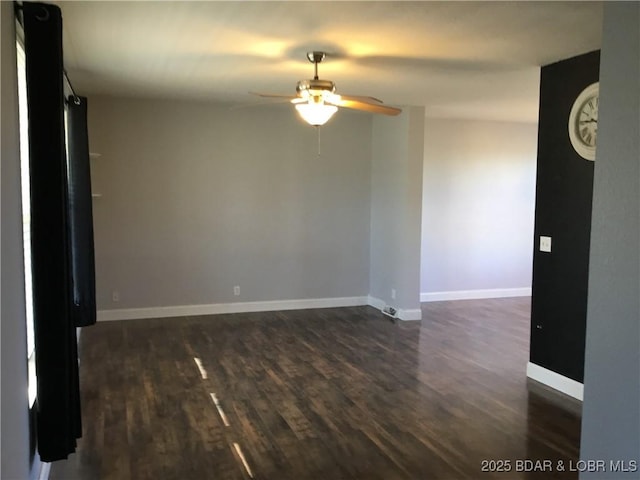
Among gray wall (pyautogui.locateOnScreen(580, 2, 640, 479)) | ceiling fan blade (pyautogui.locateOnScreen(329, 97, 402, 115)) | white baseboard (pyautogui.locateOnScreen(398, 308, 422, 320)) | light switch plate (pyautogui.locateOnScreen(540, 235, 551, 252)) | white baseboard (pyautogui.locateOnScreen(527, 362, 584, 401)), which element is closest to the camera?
gray wall (pyautogui.locateOnScreen(580, 2, 640, 479))

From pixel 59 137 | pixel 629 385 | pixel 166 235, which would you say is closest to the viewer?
pixel 629 385

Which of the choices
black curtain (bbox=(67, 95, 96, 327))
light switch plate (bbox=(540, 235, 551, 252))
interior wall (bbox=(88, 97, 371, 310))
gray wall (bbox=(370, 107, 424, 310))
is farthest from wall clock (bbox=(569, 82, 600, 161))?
black curtain (bbox=(67, 95, 96, 327))

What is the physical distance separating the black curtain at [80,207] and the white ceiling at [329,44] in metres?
0.49

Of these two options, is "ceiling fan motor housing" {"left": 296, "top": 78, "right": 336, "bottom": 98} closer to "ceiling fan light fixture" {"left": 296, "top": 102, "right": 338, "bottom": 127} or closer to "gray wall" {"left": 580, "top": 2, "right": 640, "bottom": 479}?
"ceiling fan light fixture" {"left": 296, "top": 102, "right": 338, "bottom": 127}

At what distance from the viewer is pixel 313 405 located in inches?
152

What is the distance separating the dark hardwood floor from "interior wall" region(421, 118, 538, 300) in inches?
69.9

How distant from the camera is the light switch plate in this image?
4.34 metres

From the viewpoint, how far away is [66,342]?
260 cm

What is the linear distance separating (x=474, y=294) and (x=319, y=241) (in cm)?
252

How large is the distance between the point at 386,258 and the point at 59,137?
4922 mm

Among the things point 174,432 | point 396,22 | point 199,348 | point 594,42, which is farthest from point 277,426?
point 594,42

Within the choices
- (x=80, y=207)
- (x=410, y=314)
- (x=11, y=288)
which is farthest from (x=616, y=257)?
(x=410, y=314)

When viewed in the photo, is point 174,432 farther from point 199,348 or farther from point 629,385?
point 629,385

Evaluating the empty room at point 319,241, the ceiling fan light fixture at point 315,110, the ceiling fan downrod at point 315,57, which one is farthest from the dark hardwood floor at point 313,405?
the ceiling fan downrod at point 315,57
